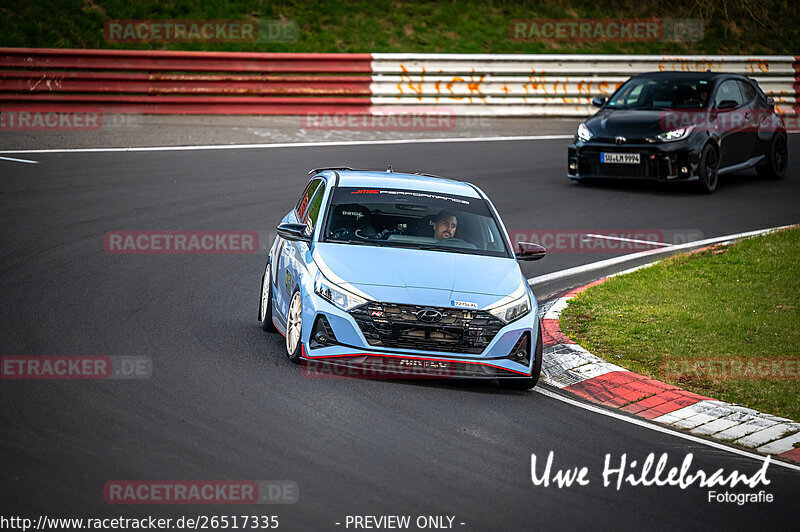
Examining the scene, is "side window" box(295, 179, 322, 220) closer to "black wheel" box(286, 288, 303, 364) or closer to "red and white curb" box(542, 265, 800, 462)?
"black wheel" box(286, 288, 303, 364)

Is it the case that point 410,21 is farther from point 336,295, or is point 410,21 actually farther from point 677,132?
point 336,295

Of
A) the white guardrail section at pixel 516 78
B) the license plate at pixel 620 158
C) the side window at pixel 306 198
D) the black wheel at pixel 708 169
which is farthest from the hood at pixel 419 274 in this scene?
the white guardrail section at pixel 516 78

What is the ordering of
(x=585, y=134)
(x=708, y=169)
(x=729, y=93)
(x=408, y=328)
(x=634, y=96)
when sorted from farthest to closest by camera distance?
1. (x=729, y=93)
2. (x=634, y=96)
3. (x=708, y=169)
4. (x=585, y=134)
5. (x=408, y=328)

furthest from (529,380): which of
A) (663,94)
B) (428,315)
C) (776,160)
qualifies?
(776,160)

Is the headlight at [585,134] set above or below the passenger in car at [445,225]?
above

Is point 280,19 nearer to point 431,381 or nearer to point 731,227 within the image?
point 731,227

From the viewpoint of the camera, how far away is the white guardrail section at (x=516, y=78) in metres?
23.6

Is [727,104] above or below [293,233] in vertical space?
above

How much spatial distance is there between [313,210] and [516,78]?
15.7 m

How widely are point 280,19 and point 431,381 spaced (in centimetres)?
2054

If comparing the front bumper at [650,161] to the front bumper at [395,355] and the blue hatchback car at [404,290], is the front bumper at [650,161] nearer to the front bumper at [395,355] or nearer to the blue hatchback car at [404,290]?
the blue hatchback car at [404,290]
